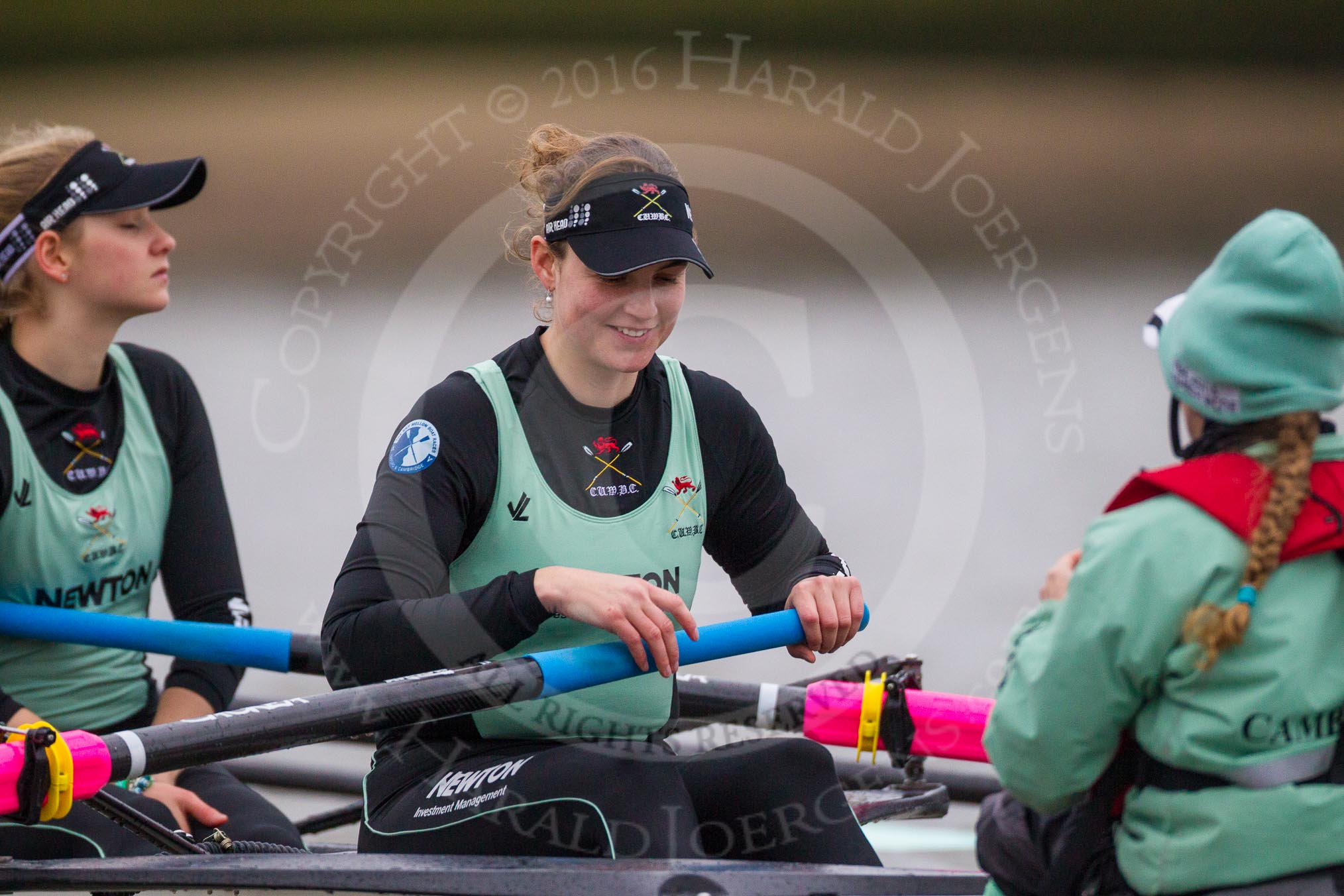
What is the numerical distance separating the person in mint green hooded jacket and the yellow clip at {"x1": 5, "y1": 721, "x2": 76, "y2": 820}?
0.86m

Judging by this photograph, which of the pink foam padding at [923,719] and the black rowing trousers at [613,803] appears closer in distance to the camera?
the black rowing trousers at [613,803]

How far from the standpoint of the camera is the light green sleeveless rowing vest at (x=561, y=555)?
1287 mm

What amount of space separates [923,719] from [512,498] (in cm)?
64

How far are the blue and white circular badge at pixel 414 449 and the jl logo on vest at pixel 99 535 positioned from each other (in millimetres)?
630

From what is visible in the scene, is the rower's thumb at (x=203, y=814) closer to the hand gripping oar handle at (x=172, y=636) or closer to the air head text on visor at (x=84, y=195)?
the hand gripping oar handle at (x=172, y=636)

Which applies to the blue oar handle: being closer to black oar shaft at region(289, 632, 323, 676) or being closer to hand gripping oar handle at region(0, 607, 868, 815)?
hand gripping oar handle at region(0, 607, 868, 815)

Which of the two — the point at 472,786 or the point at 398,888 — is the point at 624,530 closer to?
the point at 472,786

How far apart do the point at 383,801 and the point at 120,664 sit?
717mm

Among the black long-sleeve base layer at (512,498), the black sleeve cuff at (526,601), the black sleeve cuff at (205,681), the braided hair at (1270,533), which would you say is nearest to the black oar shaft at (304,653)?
the black sleeve cuff at (205,681)

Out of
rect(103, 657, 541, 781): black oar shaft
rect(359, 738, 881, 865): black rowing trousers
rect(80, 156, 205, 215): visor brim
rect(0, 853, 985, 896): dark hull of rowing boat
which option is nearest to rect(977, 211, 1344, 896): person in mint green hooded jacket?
rect(0, 853, 985, 896): dark hull of rowing boat

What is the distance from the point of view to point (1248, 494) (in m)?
0.84

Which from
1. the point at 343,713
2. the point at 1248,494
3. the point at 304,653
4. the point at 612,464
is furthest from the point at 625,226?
the point at 304,653

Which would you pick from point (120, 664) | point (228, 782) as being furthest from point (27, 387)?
point (228, 782)

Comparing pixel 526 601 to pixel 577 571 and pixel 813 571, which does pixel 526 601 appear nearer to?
pixel 577 571
